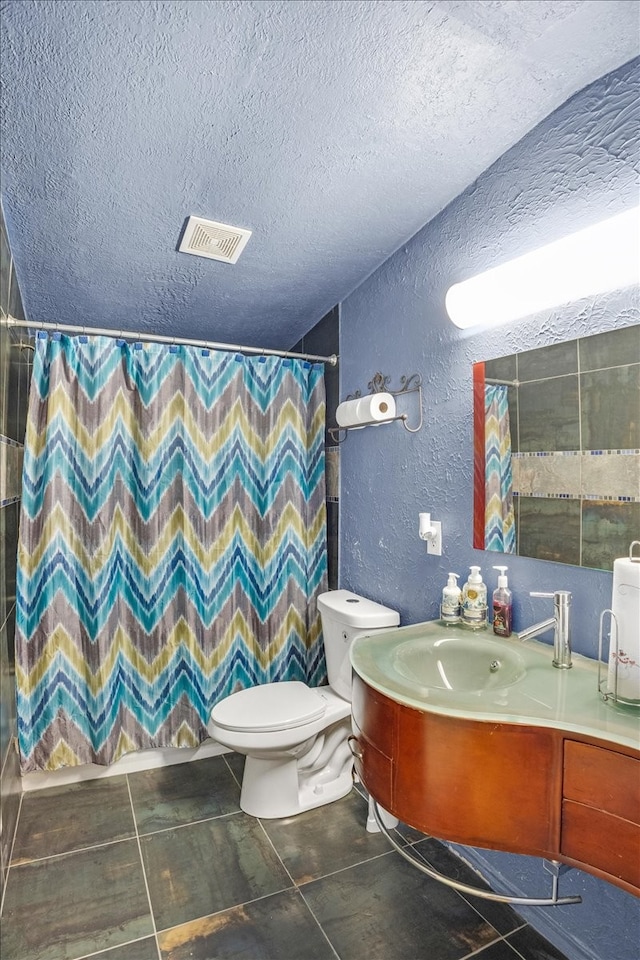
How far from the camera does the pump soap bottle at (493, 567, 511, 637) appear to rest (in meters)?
1.47

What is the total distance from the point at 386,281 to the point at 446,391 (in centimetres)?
62

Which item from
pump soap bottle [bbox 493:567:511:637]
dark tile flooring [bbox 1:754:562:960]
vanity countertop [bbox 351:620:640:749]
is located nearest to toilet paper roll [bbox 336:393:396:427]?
pump soap bottle [bbox 493:567:511:637]

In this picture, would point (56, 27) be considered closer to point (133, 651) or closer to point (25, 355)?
point (25, 355)

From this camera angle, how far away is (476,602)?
1.57m

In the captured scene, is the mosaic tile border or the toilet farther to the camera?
the toilet

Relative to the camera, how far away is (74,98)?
1247 millimetres

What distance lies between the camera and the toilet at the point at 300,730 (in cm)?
184

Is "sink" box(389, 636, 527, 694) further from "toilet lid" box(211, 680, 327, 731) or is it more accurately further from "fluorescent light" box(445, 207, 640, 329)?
"fluorescent light" box(445, 207, 640, 329)

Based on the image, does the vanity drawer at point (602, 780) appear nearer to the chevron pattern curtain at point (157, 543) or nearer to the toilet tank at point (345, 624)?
the toilet tank at point (345, 624)

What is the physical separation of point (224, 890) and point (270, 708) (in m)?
0.54

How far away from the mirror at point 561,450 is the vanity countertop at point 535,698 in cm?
28

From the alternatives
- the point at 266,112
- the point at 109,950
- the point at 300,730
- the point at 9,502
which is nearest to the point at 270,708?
the point at 300,730

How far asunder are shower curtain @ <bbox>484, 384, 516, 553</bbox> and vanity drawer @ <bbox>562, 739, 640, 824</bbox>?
665 mm

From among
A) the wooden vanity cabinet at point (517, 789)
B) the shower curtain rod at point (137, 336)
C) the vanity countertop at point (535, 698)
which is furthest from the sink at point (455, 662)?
the shower curtain rod at point (137, 336)
